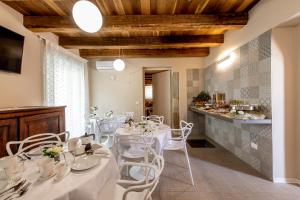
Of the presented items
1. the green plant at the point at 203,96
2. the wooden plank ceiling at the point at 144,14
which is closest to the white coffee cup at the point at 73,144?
the wooden plank ceiling at the point at 144,14

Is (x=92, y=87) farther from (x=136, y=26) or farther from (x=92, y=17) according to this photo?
(x=92, y=17)

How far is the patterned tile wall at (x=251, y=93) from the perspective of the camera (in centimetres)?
261

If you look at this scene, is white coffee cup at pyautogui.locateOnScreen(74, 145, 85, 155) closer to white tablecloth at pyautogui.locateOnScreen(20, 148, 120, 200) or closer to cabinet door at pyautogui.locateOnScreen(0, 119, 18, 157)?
white tablecloth at pyautogui.locateOnScreen(20, 148, 120, 200)

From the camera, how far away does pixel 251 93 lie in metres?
3.02

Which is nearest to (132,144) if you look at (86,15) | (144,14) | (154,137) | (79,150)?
(154,137)

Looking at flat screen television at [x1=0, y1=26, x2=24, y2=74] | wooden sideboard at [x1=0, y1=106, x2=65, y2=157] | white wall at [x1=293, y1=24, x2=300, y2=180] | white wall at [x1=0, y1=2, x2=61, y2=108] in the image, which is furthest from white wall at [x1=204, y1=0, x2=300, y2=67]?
white wall at [x1=0, y1=2, x2=61, y2=108]

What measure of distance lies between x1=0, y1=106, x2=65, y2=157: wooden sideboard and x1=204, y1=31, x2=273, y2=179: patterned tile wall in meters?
3.30

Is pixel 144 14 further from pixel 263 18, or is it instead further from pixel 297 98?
pixel 297 98

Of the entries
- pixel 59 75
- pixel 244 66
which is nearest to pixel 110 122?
pixel 59 75

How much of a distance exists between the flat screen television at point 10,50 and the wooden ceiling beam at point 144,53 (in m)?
2.33

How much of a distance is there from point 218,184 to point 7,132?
2.76m

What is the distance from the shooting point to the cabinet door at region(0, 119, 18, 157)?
186 cm

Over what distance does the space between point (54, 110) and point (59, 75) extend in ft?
4.60

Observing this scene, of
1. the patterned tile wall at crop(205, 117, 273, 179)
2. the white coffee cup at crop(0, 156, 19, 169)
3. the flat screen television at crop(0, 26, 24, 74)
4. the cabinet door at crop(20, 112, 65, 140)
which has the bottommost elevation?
the patterned tile wall at crop(205, 117, 273, 179)
